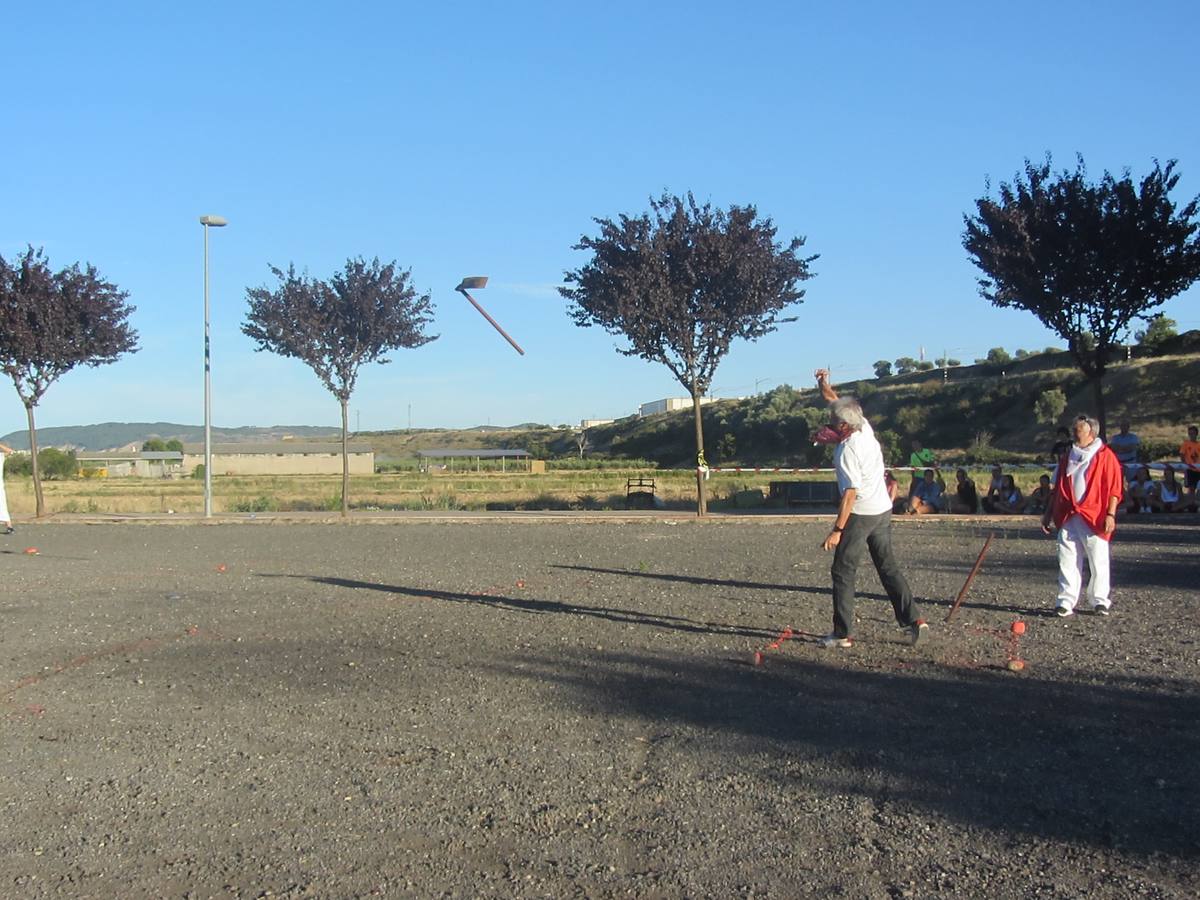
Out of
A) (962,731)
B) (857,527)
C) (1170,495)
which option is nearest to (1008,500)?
(1170,495)

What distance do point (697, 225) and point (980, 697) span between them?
18047 mm

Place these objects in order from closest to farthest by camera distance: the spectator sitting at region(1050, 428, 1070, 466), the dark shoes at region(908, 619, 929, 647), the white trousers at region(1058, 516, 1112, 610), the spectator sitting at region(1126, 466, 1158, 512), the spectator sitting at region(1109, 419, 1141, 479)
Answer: the dark shoes at region(908, 619, 929, 647) < the white trousers at region(1058, 516, 1112, 610) < the spectator sitting at region(1050, 428, 1070, 466) < the spectator sitting at region(1109, 419, 1141, 479) < the spectator sitting at region(1126, 466, 1158, 512)

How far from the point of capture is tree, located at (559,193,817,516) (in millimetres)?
22766

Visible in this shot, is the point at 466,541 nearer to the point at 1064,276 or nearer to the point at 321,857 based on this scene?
the point at 1064,276

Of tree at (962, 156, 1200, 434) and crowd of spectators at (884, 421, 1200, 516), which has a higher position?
tree at (962, 156, 1200, 434)

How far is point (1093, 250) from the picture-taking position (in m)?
20.8

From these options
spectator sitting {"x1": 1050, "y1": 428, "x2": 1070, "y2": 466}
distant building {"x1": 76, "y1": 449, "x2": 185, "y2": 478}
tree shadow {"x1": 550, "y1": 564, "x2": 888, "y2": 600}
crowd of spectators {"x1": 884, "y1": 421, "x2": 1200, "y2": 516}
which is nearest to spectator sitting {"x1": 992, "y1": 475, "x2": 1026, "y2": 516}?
crowd of spectators {"x1": 884, "y1": 421, "x2": 1200, "y2": 516}

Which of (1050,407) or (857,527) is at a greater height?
(1050,407)

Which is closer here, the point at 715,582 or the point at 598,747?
the point at 598,747

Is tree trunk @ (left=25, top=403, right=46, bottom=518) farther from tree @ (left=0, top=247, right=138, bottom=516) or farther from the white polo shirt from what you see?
the white polo shirt

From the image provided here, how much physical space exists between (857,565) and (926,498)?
14.5m

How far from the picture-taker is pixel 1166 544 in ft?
49.3

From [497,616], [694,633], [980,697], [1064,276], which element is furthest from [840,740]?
[1064,276]

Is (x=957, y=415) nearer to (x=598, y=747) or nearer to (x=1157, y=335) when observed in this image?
(x=1157, y=335)
